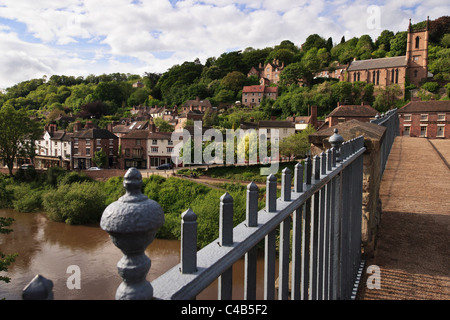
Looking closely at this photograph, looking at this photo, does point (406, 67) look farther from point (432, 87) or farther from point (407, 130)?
point (407, 130)

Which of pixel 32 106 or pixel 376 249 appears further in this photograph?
pixel 32 106

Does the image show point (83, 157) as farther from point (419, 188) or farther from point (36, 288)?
point (36, 288)

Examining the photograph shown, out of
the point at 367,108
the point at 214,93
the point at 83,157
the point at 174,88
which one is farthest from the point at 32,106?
the point at 367,108

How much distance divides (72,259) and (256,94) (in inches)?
2471

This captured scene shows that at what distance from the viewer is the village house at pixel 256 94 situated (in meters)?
78.9

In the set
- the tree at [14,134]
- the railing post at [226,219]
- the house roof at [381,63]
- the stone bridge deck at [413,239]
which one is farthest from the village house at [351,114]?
the railing post at [226,219]

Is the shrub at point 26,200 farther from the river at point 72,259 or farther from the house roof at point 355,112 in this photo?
the house roof at point 355,112

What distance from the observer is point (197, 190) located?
1384 inches

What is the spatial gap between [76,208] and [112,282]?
14.2 m

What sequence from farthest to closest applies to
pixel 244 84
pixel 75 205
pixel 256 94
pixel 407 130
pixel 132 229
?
pixel 244 84 < pixel 256 94 < pixel 407 130 < pixel 75 205 < pixel 132 229

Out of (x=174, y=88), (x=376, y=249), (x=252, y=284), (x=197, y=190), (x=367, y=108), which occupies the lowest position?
(x=197, y=190)

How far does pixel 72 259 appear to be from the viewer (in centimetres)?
2378

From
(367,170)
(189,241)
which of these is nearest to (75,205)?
(367,170)

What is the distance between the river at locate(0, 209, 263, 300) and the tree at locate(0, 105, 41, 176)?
1342cm
